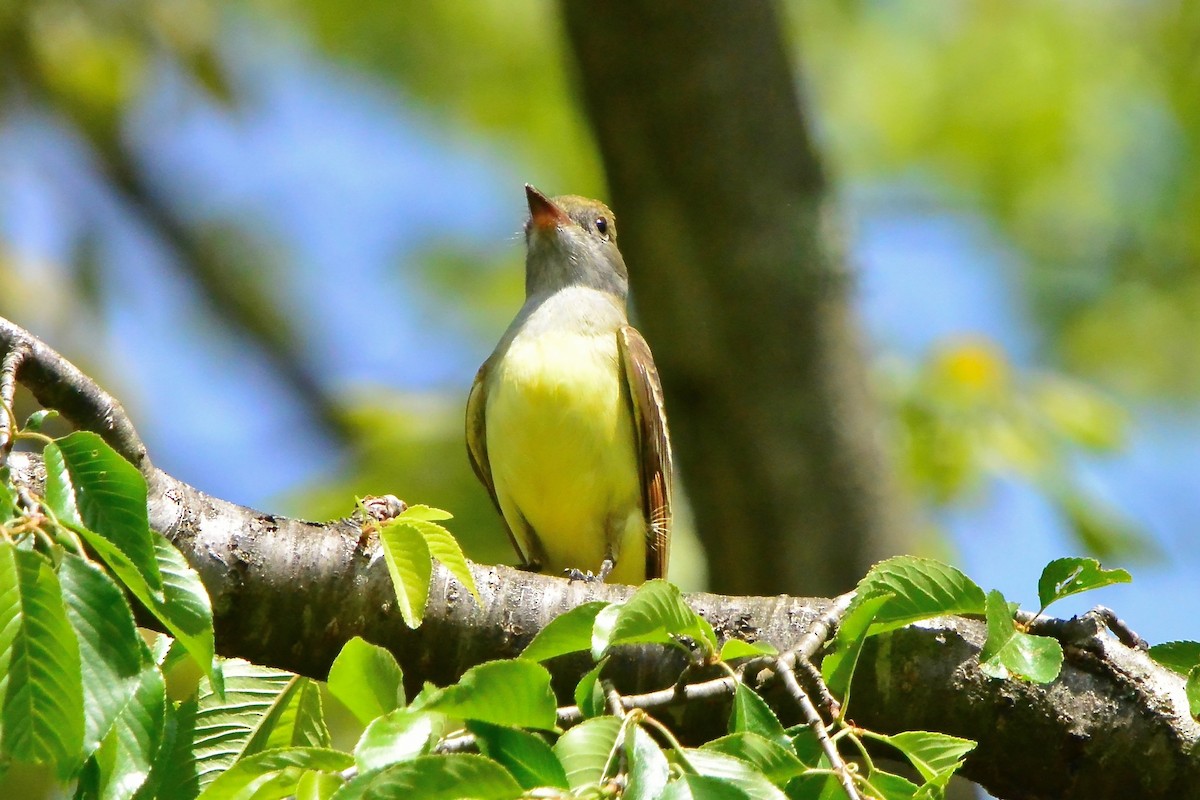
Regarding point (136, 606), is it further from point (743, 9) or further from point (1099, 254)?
point (1099, 254)

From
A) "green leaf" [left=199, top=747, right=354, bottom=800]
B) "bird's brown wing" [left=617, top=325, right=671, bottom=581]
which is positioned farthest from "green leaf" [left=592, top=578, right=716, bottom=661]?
"bird's brown wing" [left=617, top=325, right=671, bottom=581]

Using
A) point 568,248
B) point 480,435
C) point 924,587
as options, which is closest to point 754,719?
point 924,587

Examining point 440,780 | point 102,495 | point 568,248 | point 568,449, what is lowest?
point 440,780

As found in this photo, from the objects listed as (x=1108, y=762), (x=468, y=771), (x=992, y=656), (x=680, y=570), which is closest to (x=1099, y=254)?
(x=680, y=570)

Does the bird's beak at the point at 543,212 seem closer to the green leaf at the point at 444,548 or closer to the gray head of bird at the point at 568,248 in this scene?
the gray head of bird at the point at 568,248

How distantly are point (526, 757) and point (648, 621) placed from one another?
0.32 meters

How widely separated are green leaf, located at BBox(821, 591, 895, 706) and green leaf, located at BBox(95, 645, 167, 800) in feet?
3.62

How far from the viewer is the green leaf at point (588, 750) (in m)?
1.94

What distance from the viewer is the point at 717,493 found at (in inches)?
253

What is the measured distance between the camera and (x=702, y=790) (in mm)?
1816

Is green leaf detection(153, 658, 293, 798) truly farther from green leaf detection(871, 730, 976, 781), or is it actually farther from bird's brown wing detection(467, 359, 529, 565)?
bird's brown wing detection(467, 359, 529, 565)

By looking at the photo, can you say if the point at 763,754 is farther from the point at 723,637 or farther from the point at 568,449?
the point at 568,449

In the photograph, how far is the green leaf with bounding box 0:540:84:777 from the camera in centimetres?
181

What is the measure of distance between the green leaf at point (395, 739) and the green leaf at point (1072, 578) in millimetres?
1188
